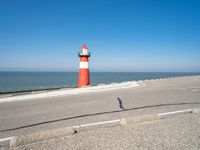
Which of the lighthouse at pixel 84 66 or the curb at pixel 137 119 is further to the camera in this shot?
the lighthouse at pixel 84 66

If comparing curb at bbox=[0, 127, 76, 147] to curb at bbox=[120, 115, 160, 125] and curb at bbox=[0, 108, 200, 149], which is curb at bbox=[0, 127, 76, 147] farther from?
curb at bbox=[120, 115, 160, 125]

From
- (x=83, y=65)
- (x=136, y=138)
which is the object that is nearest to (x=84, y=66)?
(x=83, y=65)

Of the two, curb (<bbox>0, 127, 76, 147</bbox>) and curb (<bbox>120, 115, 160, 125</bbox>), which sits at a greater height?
curb (<bbox>120, 115, 160, 125</bbox>)

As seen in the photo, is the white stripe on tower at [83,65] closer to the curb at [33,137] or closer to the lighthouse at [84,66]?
the lighthouse at [84,66]

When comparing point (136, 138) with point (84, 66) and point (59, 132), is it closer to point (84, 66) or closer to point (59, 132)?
point (59, 132)

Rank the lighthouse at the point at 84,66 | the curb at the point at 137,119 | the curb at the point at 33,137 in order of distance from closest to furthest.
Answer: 1. the curb at the point at 33,137
2. the curb at the point at 137,119
3. the lighthouse at the point at 84,66

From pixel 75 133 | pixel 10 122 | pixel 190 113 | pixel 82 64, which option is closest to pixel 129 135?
pixel 75 133

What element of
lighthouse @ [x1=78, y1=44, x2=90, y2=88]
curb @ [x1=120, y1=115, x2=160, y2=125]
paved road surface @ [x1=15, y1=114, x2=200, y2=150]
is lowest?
paved road surface @ [x1=15, y1=114, x2=200, y2=150]

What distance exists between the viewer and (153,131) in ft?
10.8

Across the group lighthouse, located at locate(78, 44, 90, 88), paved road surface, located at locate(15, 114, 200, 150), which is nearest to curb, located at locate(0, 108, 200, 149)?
paved road surface, located at locate(15, 114, 200, 150)

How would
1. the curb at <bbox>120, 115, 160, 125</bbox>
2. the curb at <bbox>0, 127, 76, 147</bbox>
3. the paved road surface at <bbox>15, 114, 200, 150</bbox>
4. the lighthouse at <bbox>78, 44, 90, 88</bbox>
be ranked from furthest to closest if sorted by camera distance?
the lighthouse at <bbox>78, 44, 90, 88</bbox> < the curb at <bbox>120, 115, 160, 125</bbox> < the curb at <bbox>0, 127, 76, 147</bbox> < the paved road surface at <bbox>15, 114, 200, 150</bbox>

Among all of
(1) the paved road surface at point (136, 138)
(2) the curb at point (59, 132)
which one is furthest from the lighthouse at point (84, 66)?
(1) the paved road surface at point (136, 138)

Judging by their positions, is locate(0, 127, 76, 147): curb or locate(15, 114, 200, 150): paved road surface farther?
locate(0, 127, 76, 147): curb

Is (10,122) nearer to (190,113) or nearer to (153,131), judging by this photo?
(153,131)
